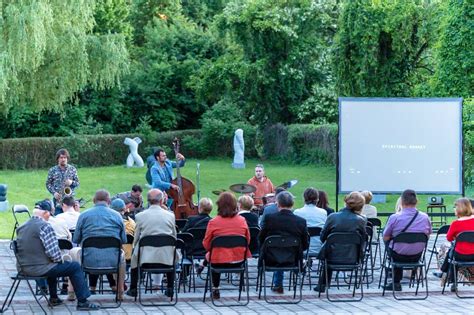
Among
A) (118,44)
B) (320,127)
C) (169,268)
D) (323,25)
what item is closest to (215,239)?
(169,268)

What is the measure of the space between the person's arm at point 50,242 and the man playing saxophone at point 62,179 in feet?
17.8

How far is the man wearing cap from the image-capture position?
10805 millimetres

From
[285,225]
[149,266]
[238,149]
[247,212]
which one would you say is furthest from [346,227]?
[238,149]

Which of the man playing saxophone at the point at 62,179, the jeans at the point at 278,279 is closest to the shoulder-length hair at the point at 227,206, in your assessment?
the jeans at the point at 278,279

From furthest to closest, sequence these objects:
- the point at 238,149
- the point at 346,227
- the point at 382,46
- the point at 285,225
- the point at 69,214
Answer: the point at 238,149 → the point at 382,46 → the point at 69,214 → the point at 346,227 → the point at 285,225

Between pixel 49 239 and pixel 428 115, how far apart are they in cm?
933

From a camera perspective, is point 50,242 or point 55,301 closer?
point 50,242

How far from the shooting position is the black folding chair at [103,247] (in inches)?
437

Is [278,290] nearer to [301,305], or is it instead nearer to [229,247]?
[301,305]

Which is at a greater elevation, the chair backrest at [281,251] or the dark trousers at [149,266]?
the chair backrest at [281,251]

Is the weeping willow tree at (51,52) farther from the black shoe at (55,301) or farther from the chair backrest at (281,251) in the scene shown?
the chair backrest at (281,251)

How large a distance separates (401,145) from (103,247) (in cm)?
849

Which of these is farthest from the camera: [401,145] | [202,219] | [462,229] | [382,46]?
[382,46]

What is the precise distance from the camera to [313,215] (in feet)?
42.5
